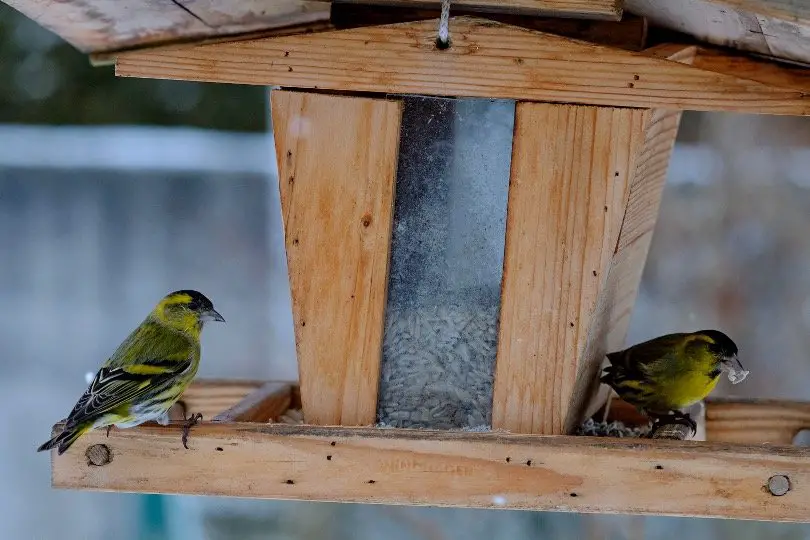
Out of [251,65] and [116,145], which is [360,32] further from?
[116,145]

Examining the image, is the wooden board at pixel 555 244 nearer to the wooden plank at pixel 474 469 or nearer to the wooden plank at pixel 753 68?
the wooden plank at pixel 474 469

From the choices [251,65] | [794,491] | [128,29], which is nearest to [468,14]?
[251,65]

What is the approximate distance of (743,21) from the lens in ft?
7.40

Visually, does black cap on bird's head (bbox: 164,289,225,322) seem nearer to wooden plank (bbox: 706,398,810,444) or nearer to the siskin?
the siskin

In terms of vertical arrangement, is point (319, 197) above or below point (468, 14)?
below

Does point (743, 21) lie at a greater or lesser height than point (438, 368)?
greater

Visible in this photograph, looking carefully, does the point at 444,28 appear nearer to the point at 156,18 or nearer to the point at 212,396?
the point at 156,18

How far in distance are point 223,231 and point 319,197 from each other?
→ 3.64 meters

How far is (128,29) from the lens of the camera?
2938 millimetres

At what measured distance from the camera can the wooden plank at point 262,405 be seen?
2.65 meters

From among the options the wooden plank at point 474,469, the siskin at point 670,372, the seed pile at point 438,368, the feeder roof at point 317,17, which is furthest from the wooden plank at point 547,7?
the siskin at point 670,372

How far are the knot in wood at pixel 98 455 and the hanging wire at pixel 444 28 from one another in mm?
1124

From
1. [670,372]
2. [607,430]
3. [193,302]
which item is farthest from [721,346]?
[193,302]

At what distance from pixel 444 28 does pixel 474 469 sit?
36.6 inches
